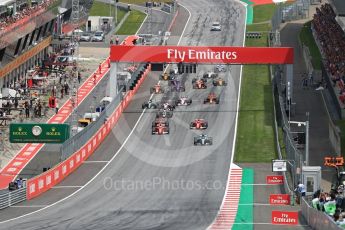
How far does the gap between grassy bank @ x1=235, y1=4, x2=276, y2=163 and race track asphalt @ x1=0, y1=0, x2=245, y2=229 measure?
874 millimetres

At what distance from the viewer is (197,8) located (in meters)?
153

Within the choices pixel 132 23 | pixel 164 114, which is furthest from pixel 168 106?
pixel 132 23

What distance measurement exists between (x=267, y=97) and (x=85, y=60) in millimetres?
23834

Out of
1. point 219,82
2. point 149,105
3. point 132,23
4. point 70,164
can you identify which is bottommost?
point 70,164

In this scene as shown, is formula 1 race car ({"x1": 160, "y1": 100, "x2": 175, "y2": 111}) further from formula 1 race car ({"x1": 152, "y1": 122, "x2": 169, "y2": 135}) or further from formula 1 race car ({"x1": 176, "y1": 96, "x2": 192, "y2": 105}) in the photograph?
formula 1 race car ({"x1": 152, "y1": 122, "x2": 169, "y2": 135})

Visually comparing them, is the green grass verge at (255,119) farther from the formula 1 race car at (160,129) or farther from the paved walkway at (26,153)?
the paved walkway at (26,153)

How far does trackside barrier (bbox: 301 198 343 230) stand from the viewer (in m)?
49.0

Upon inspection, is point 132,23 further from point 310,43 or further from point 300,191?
point 300,191

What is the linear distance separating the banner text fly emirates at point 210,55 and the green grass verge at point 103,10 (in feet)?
171

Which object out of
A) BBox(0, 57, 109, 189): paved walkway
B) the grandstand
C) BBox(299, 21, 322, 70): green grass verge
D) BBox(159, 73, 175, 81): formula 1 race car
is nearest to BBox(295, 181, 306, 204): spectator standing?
BBox(0, 57, 109, 189): paved walkway

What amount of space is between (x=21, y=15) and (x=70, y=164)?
4529 cm

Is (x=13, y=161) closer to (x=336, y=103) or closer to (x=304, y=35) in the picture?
(x=336, y=103)

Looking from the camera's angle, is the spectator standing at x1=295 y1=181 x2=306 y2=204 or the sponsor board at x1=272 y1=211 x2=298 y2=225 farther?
the spectator standing at x1=295 y1=181 x2=306 y2=204

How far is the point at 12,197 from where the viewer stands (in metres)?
67.0
